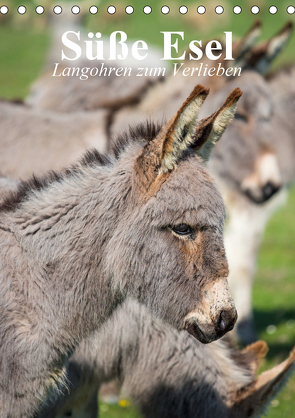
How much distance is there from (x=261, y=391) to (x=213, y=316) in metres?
0.87

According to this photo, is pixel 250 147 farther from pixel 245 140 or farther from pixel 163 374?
pixel 163 374

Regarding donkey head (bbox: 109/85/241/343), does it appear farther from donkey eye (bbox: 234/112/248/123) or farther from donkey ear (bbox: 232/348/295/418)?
donkey eye (bbox: 234/112/248/123)

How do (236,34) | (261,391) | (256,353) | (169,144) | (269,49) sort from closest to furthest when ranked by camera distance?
(169,144)
(261,391)
(256,353)
(269,49)
(236,34)

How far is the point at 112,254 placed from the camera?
8.22 feet

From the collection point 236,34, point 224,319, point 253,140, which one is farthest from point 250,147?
point 236,34

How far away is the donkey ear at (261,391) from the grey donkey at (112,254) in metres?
0.72

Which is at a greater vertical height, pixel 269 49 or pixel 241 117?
pixel 269 49

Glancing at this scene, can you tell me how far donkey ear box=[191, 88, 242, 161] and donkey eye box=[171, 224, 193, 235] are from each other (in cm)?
39

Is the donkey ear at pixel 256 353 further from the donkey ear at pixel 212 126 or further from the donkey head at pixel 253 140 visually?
the donkey head at pixel 253 140

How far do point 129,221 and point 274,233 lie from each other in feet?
30.0

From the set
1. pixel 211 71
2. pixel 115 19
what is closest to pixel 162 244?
pixel 211 71

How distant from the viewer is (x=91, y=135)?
514 centimetres

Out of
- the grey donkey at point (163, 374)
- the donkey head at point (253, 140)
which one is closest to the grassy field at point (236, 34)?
the grey donkey at point (163, 374)

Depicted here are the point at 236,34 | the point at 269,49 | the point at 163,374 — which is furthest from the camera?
the point at 236,34
